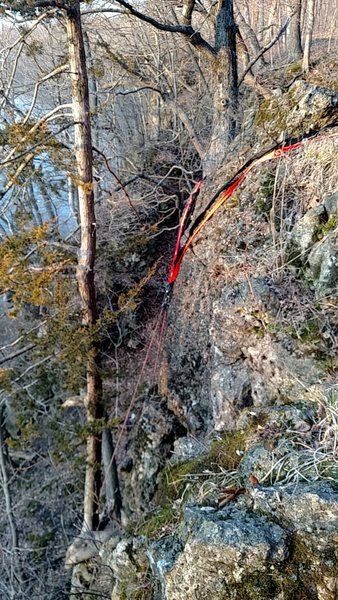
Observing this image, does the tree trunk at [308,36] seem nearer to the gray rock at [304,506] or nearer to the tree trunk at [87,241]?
the tree trunk at [87,241]

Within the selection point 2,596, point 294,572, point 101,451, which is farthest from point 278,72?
point 2,596

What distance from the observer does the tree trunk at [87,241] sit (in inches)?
191

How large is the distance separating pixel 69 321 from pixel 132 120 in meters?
11.1

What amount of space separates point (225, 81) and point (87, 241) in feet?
12.8

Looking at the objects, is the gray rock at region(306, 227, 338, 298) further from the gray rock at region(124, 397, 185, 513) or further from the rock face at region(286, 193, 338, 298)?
the gray rock at region(124, 397, 185, 513)

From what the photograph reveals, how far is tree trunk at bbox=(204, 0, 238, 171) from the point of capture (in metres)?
7.04

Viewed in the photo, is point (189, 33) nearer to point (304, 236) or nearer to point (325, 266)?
point (304, 236)

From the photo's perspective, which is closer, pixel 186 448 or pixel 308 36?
pixel 186 448

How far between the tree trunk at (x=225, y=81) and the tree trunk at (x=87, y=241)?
8.55ft

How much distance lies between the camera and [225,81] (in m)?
7.11

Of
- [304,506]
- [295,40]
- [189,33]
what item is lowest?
[304,506]

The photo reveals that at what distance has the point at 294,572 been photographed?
159 centimetres

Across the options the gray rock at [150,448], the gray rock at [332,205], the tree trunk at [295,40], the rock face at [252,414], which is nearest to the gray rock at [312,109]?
the rock face at [252,414]

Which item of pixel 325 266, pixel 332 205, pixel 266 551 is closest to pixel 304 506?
pixel 266 551
